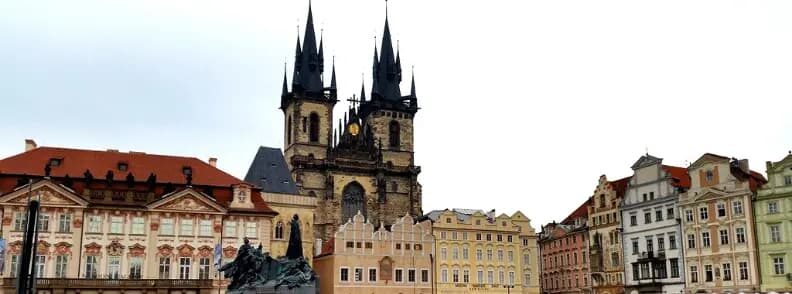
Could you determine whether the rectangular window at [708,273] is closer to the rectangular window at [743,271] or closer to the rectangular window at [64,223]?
the rectangular window at [743,271]

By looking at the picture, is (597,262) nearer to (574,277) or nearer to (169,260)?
(574,277)

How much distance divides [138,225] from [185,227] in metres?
3.11

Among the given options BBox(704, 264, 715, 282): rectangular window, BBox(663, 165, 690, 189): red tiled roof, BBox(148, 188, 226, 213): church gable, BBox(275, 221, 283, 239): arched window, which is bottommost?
BBox(704, 264, 715, 282): rectangular window

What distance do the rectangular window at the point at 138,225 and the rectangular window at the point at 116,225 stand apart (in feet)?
2.54

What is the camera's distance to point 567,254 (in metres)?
77.4

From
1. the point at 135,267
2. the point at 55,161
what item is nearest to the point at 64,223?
the point at 55,161

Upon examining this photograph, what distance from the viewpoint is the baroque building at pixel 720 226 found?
56.5 metres

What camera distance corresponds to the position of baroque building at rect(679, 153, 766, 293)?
5650 centimetres

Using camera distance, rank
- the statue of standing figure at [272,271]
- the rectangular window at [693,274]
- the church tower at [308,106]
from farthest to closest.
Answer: the church tower at [308,106] → the rectangular window at [693,274] → the statue of standing figure at [272,271]

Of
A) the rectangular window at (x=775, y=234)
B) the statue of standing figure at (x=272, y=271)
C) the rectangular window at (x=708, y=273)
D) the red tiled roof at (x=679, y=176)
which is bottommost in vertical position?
the statue of standing figure at (x=272, y=271)

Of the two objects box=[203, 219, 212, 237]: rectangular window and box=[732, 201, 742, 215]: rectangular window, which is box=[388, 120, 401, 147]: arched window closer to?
box=[203, 219, 212, 237]: rectangular window

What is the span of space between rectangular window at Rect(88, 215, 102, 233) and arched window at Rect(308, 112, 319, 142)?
3680cm

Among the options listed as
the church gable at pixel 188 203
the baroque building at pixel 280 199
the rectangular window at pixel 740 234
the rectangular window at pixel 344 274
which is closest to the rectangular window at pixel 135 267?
the church gable at pixel 188 203

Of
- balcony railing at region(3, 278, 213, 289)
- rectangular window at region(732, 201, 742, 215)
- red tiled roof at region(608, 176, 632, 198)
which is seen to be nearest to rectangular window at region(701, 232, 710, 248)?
rectangular window at region(732, 201, 742, 215)
